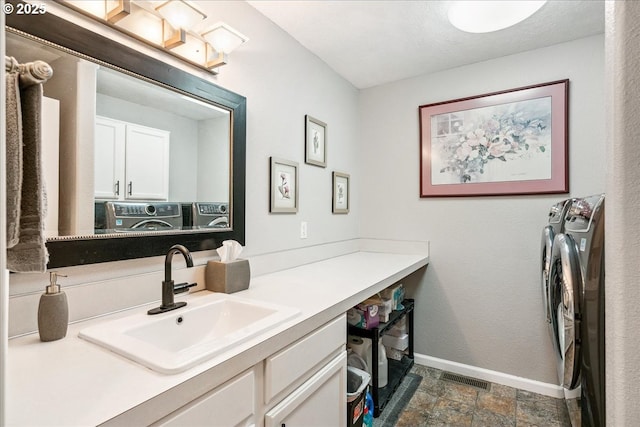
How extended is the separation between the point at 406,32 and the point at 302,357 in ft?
6.54

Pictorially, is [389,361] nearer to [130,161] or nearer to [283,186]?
[283,186]

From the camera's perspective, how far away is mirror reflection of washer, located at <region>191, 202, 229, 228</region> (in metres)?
1.49

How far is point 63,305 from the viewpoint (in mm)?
940

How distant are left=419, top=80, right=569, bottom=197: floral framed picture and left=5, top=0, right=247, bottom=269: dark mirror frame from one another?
160 centimetres

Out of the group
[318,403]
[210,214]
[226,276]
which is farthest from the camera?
[210,214]

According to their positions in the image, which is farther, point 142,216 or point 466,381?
point 466,381

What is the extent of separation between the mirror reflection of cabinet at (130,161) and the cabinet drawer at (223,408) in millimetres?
802

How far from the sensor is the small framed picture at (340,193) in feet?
8.45

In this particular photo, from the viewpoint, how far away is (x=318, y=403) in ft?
3.99

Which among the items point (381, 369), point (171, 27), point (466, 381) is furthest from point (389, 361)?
point (171, 27)

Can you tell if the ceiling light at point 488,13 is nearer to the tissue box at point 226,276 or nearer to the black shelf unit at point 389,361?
the tissue box at point 226,276

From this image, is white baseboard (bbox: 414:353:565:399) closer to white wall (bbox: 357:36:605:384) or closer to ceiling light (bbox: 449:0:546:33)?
white wall (bbox: 357:36:605:384)

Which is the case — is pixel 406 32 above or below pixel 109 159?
above

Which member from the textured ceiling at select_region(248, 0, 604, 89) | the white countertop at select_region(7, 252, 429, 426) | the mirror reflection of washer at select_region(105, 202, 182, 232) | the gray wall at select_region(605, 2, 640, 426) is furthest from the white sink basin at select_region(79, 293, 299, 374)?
the textured ceiling at select_region(248, 0, 604, 89)
